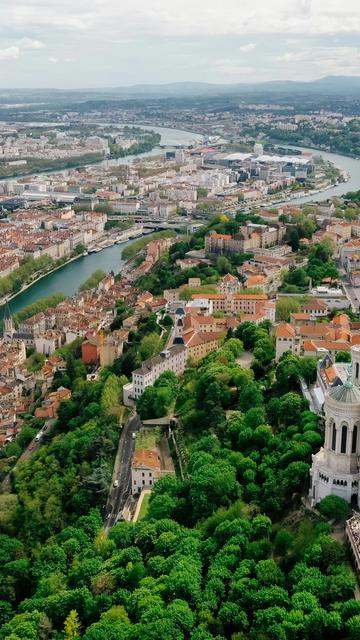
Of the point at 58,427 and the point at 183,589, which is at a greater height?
the point at 183,589

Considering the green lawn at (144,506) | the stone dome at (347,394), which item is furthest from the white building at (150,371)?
the stone dome at (347,394)

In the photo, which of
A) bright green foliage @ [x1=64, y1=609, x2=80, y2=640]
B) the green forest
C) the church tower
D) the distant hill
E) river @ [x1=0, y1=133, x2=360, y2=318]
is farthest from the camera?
the distant hill

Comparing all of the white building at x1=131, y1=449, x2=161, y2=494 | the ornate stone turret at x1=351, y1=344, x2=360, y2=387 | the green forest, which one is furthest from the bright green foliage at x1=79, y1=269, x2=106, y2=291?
the ornate stone turret at x1=351, y1=344, x2=360, y2=387

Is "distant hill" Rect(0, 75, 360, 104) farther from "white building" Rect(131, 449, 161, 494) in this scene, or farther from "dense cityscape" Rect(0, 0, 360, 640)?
"white building" Rect(131, 449, 161, 494)

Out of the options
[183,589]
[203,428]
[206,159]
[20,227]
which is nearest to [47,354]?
[203,428]

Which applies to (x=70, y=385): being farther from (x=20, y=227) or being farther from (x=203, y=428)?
(x=20, y=227)

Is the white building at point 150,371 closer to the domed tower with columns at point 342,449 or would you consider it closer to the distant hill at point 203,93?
the domed tower with columns at point 342,449

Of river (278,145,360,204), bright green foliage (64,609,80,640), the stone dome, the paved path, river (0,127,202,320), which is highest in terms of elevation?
the stone dome

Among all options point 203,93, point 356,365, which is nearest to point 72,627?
point 356,365
